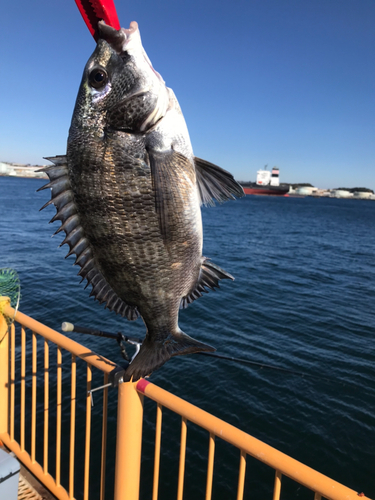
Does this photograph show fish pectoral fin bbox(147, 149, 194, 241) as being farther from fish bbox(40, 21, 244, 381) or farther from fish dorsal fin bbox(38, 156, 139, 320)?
fish dorsal fin bbox(38, 156, 139, 320)

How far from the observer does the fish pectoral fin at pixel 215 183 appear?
2.01 metres

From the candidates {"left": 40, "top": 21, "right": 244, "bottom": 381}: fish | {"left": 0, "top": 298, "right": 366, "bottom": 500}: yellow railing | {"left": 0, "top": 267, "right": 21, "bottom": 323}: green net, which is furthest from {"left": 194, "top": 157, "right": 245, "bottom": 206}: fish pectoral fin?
{"left": 0, "top": 267, "right": 21, "bottom": 323}: green net

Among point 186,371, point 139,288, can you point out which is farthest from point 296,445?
point 139,288

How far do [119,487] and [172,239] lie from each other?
7.33ft

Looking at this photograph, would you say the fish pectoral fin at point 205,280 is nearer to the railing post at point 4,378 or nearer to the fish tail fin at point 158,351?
the fish tail fin at point 158,351

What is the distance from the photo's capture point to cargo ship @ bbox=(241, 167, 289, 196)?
12294cm

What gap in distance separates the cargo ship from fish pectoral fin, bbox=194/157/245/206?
115165 millimetres

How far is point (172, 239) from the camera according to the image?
6.31 feet

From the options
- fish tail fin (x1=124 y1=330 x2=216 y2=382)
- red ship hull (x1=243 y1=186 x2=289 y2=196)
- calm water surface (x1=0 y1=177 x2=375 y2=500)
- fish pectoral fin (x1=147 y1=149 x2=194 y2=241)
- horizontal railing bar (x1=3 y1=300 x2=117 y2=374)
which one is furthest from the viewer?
red ship hull (x1=243 y1=186 x2=289 y2=196)

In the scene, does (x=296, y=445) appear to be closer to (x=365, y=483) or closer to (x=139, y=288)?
(x=365, y=483)

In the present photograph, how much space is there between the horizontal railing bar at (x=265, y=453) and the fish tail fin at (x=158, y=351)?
516 mm

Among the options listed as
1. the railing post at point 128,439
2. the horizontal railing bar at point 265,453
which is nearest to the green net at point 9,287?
the railing post at point 128,439

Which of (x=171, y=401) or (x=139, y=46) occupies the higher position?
(x=139, y=46)

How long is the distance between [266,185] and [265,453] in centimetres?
13740
